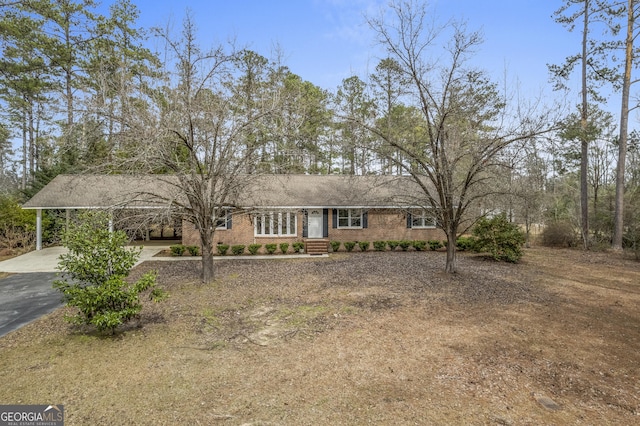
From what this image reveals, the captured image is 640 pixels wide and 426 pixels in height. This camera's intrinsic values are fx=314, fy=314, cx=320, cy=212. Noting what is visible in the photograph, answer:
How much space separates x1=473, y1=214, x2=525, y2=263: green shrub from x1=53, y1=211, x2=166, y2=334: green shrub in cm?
1359

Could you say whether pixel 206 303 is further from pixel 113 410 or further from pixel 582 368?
pixel 582 368

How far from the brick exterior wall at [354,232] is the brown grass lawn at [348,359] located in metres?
7.62

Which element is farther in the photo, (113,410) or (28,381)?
(28,381)

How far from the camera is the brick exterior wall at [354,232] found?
672 inches

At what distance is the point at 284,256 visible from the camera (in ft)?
52.1

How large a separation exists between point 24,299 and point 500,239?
17.0 metres

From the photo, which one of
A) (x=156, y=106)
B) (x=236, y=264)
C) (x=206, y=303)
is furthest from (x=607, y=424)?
(x=236, y=264)

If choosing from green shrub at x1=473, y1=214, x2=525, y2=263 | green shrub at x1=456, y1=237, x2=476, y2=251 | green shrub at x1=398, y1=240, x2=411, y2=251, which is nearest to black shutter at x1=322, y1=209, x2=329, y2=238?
green shrub at x1=398, y1=240, x2=411, y2=251

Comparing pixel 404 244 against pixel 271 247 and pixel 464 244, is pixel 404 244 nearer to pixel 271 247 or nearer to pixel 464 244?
pixel 464 244

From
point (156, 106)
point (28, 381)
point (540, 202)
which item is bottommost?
point (28, 381)

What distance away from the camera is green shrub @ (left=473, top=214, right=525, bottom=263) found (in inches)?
537

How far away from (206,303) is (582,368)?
25.2 ft

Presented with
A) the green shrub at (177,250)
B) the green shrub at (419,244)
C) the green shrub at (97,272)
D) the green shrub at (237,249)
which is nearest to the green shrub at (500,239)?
the green shrub at (419,244)

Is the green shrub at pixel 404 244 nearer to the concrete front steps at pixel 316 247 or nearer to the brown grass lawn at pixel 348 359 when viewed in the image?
the concrete front steps at pixel 316 247
